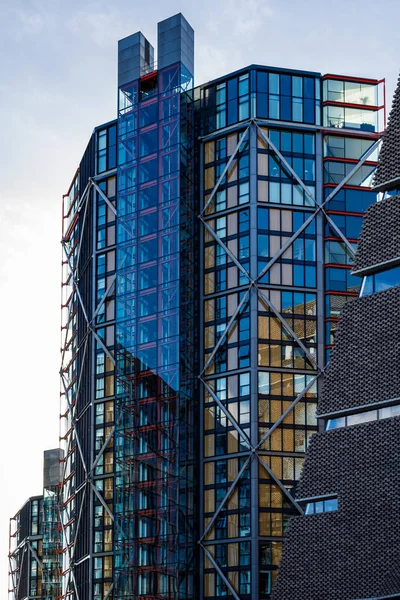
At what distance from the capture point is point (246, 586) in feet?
346

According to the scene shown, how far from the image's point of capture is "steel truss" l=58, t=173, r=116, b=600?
412 ft

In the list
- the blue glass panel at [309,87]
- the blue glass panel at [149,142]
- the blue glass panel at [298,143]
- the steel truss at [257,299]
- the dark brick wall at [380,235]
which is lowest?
the dark brick wall at [380,235]

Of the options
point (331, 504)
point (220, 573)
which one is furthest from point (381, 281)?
point (220, 573)

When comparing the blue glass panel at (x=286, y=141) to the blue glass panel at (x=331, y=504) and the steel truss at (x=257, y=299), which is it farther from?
the blue glass panel at (x=331, y=504)

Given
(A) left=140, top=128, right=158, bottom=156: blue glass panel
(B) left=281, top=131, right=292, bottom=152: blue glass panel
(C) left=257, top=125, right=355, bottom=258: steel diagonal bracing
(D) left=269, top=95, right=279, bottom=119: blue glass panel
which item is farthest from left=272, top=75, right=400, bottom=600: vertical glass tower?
(A) left=140, top=128, right=158, bottom=156: blue glass panel

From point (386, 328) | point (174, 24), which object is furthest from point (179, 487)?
point (386, 328)

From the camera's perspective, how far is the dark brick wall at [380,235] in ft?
172

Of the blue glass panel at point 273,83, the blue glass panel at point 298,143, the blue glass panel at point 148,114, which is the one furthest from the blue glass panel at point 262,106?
the blue glass panel at point 148,114

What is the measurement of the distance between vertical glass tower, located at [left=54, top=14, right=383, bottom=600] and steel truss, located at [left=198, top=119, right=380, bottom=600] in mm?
172

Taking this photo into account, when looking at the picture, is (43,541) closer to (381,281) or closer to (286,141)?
(286,141)

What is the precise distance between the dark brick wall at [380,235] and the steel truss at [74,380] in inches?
2812

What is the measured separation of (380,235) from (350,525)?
1251cm

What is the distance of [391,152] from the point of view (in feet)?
176

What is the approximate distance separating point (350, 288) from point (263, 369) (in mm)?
11956
